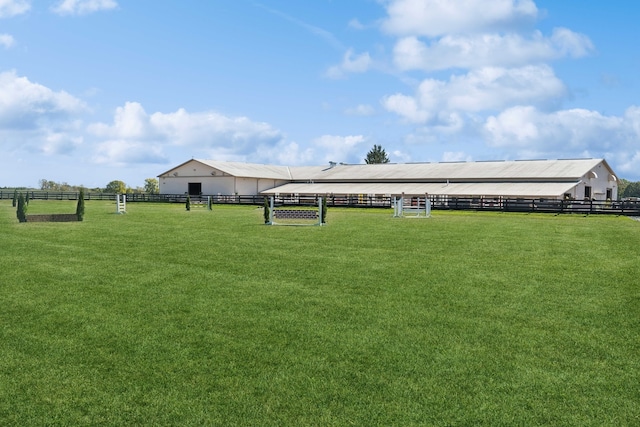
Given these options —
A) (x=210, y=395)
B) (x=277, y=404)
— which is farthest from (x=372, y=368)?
(x=210, y=395)

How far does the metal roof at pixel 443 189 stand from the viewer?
47.8 meters

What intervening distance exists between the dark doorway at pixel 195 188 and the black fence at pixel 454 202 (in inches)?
78.3

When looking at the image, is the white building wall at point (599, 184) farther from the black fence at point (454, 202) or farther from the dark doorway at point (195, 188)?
the dark doorway at point (195, 188)

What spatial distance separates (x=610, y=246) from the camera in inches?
621

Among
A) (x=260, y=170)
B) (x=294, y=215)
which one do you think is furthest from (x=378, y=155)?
(x=294, y=215)

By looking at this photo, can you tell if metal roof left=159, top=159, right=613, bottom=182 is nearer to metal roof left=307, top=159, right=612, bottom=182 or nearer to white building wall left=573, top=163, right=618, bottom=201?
metal roof left=307, top=159, right=612, bottom=182

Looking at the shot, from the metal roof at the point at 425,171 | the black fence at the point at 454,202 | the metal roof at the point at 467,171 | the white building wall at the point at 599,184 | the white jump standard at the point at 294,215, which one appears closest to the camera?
the white jump standard at the point at 294,215

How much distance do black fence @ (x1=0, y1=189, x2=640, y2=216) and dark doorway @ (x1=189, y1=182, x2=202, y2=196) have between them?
1988 millimetres

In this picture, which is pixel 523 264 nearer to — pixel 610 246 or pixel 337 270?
pixel 337 270

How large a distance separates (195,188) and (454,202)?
3493 centimetres

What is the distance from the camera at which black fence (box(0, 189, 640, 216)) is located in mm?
39156

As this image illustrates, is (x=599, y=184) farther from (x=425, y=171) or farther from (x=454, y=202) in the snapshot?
(x=454, y=202)

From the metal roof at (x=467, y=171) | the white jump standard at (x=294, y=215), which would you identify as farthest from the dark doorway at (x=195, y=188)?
the white jump standard at (x=294, y=215)

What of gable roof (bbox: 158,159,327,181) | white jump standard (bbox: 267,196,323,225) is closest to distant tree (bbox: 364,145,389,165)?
gable roof (bbox: 158,159,327,181)
